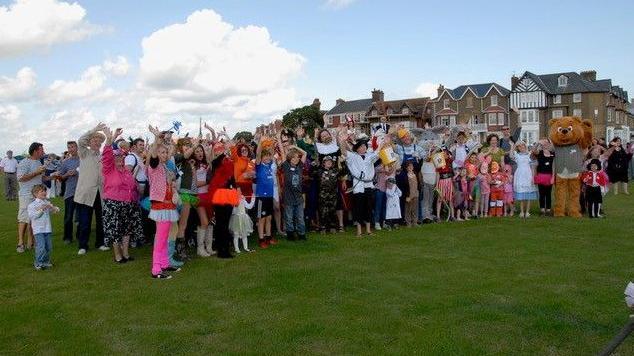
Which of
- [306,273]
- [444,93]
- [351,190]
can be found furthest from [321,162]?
[444,93]

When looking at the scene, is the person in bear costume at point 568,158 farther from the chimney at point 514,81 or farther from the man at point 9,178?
the chimney at point 514,81

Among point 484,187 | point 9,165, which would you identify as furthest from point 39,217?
point 9,165

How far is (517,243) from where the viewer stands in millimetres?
9672

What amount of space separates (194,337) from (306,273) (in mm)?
2605

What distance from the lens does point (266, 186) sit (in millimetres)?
9859

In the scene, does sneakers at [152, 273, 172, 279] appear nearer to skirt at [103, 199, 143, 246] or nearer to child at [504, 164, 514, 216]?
skirt at [103, 199, 143, 246]

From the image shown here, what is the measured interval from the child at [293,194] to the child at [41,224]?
3.93 meters

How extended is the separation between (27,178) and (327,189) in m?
5.50

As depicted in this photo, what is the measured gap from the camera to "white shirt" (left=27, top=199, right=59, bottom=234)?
8.16m

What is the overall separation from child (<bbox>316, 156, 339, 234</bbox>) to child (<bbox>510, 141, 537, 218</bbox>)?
4702 millimetres

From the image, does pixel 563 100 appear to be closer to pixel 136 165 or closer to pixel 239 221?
pixel 239 221

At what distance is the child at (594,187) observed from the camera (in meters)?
12.7

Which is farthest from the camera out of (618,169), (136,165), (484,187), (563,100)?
(563,100)

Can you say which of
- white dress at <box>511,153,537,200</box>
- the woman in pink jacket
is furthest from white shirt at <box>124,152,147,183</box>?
white dress at <box>511,153,537,200</box>
